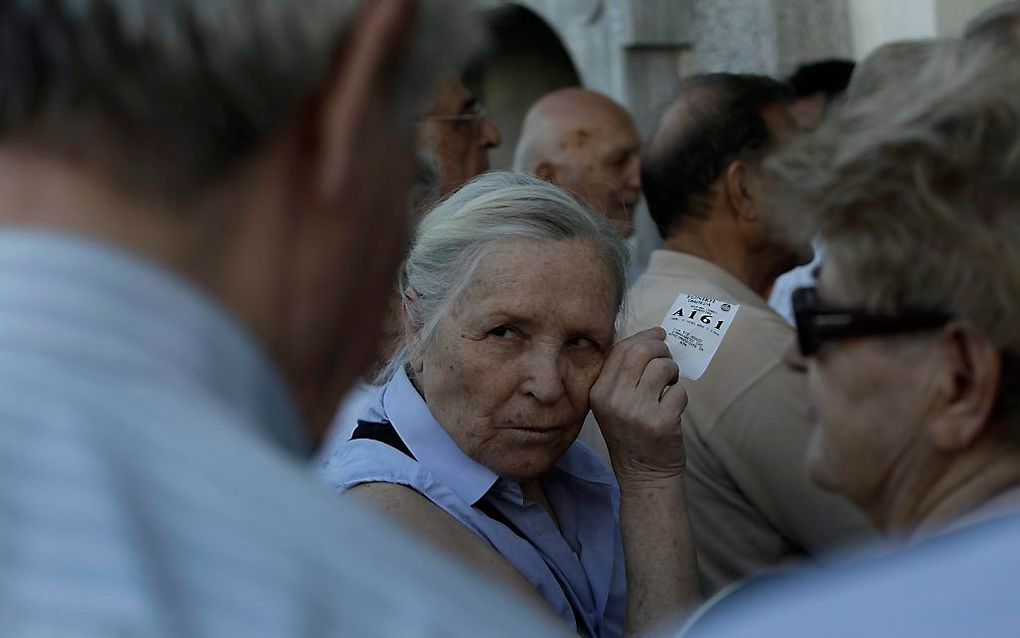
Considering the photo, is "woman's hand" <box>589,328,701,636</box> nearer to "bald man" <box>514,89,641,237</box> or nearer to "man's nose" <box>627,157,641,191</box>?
"bald man" <box>514,89,641,237</box>

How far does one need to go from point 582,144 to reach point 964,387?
12.6ft

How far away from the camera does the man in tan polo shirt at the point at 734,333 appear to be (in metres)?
2.73

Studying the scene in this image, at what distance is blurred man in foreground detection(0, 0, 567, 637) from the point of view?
67cm

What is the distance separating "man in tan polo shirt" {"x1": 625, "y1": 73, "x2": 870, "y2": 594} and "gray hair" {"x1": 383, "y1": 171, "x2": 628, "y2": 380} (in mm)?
335

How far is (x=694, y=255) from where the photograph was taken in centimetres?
339

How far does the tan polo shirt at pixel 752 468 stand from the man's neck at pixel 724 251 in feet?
1.48

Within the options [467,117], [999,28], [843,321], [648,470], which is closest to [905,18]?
[467,117]

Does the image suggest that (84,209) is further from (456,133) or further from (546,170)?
(546,170)

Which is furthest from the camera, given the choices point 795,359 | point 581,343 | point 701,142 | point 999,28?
point 701,142

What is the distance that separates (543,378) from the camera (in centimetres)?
257

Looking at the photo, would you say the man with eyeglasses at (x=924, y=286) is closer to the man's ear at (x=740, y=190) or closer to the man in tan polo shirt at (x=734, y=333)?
the man in tan polo shirt at (x=734, y=333)

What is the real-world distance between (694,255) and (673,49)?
422 cm

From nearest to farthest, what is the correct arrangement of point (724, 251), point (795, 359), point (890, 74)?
1. point (890, 74)
2. point (795, 359)
3. point (724, 251)

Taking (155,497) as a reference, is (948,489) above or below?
below
